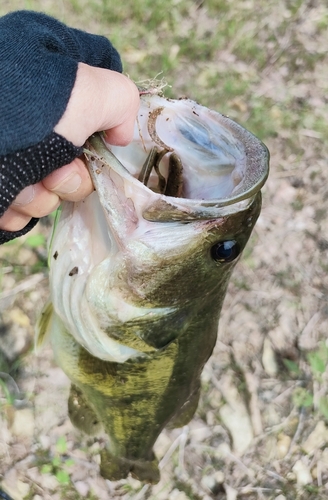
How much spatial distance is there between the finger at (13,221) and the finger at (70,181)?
169mm

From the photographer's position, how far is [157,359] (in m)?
1.70

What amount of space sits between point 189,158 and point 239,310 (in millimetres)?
1947

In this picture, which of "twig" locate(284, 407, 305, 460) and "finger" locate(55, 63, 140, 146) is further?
"twig" locate(284, 407, 305, 460)

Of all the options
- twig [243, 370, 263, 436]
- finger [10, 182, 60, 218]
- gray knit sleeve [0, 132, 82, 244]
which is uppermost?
gray knit sleeve [0, 132, 82, 244]

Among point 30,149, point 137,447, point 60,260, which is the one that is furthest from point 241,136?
point 137,447

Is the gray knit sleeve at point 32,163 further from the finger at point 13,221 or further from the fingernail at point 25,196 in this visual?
the finger at point 13,221

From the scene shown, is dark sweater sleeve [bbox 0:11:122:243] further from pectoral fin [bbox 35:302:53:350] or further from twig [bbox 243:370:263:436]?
twig [bbox 243:370:263:436]

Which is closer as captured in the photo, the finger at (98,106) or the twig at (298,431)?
the finger at (98,106)

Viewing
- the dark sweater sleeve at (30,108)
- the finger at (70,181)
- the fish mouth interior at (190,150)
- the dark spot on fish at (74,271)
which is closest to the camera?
the dark sweater sleeve at (30,108)

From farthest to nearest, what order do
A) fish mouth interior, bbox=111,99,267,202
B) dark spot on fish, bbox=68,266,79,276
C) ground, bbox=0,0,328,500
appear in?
ground, bbox=0,0,328,500, dark spot on fish, bbox=68,266,79,276, fish mouth interior, bbox=111,99,267,202

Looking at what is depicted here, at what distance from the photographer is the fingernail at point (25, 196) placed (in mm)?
1246

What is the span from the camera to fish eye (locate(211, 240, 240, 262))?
1400 millimetres

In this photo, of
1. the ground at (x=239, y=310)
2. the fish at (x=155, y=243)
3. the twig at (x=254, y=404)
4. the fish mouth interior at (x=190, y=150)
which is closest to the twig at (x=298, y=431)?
the ground at (x=239, y=310)

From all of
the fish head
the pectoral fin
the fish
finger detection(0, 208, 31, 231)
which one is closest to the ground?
the pectoral fin
